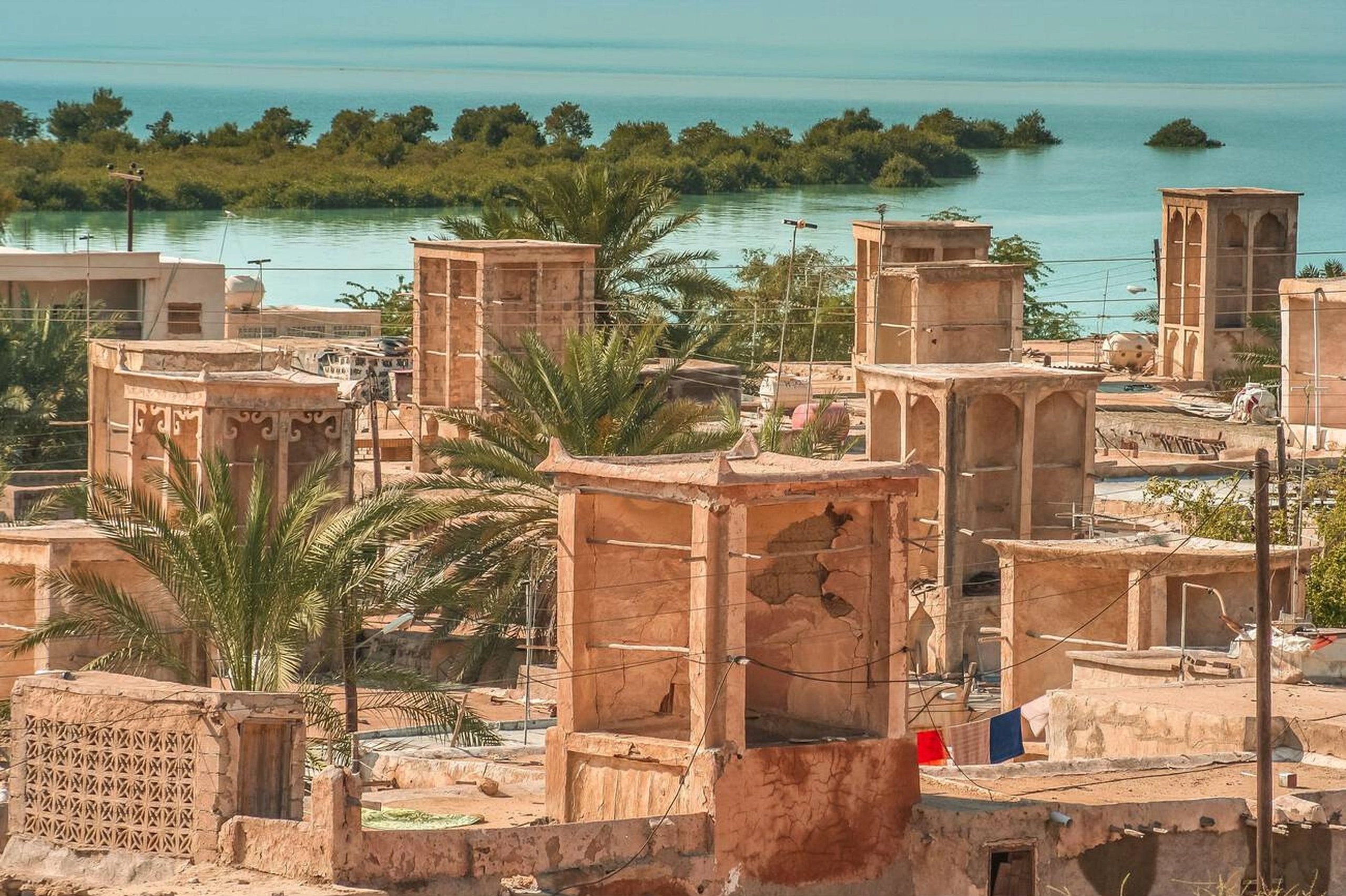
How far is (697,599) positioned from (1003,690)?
290 inches

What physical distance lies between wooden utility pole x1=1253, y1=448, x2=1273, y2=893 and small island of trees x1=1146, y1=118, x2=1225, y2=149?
12251cm

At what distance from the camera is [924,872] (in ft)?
Answer: 46.3

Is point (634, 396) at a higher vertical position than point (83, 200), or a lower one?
lower

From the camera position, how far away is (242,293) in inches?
1644

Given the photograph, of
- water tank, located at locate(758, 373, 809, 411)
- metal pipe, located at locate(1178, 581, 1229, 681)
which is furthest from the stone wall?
water tank, located at locate(758, 373, 809, 411)

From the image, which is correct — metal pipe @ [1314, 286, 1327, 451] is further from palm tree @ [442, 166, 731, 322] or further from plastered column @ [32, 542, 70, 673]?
plastered column @ [32, 542, 70, 673]

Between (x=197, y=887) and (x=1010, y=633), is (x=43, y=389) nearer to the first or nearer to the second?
(x=1010, y=633)

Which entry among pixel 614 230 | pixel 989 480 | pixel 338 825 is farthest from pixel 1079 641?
pixel 614 230

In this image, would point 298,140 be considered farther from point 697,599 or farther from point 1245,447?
point 697,599

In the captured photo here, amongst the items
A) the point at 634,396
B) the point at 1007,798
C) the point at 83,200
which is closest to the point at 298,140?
the point at 83,200

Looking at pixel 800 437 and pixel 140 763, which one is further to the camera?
pixel 800 437

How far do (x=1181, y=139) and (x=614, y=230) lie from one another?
104441 millimetres

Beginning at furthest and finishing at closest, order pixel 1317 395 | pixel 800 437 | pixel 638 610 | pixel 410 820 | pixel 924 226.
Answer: pixel 924 226 → pixel 1317 395 → pixel 800 437 → pixel 638 610 → pixel 410 820

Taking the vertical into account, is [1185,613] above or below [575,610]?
below
